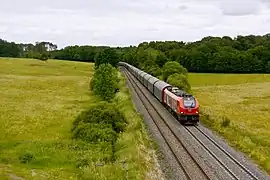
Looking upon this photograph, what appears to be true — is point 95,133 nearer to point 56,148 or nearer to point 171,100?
point 56,148

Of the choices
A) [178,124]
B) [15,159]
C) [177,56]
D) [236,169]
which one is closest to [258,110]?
[178,124]

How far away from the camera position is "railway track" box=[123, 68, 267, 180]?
24.5 meters

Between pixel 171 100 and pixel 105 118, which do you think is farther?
pixel 171 100

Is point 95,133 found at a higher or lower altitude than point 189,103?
lower

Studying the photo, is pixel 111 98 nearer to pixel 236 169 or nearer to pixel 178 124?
pixel 178 124

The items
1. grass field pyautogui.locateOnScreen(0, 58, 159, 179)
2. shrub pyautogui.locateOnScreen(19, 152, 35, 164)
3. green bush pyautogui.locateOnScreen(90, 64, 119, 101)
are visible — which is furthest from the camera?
green bush pyautogui.locateOnScreen(90, 64, 119, 101)

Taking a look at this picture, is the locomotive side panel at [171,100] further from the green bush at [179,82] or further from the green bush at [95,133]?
the green bush at [179,82]

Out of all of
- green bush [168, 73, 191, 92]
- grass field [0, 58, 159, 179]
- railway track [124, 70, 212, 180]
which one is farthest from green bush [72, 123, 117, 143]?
green bush [168, 73, 191, 92]

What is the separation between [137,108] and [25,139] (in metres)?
18.2

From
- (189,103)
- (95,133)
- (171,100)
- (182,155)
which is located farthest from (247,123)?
(95,133)

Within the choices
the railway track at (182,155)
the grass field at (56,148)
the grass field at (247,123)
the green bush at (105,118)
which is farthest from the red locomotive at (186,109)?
the green bush at (105,118)

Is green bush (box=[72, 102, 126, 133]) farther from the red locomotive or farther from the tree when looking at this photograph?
the tree

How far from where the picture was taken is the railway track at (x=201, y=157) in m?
24.5

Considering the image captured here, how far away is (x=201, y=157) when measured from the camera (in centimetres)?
2812
